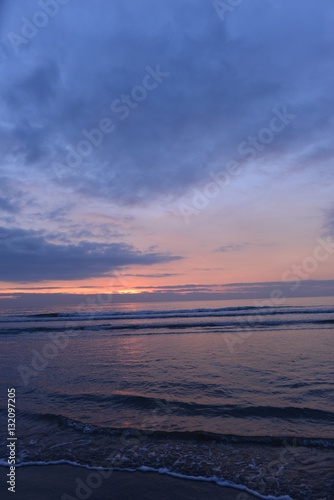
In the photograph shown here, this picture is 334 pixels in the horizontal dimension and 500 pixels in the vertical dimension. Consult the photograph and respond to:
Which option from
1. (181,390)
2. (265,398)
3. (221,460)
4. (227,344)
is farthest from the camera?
(227,344)

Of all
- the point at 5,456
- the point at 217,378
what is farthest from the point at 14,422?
the point at 217,378

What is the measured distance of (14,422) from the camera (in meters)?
8.62

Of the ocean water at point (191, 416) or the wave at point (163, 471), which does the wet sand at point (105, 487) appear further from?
the ocean water at point (191, 416)

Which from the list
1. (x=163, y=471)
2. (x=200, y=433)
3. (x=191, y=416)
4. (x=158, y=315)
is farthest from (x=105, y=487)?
(x=158, y=315)

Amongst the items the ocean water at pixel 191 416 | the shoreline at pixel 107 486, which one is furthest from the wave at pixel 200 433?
the shoreline at pixel 107 486

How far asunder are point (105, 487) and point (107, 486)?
5cm

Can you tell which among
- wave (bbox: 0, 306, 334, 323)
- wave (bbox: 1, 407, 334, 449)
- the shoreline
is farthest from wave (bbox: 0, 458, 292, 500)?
wave (bbox: 0, 306, 334, 323)

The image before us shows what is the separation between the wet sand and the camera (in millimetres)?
5398

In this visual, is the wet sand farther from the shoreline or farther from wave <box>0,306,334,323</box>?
wave <box>0,306,334,323</box>

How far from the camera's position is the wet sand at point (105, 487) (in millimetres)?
5398

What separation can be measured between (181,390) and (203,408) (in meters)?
1.77

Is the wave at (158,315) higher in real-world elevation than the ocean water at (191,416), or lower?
lower

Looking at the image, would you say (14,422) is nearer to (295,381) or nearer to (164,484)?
(164,484)

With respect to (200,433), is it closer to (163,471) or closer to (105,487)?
(163,471)
